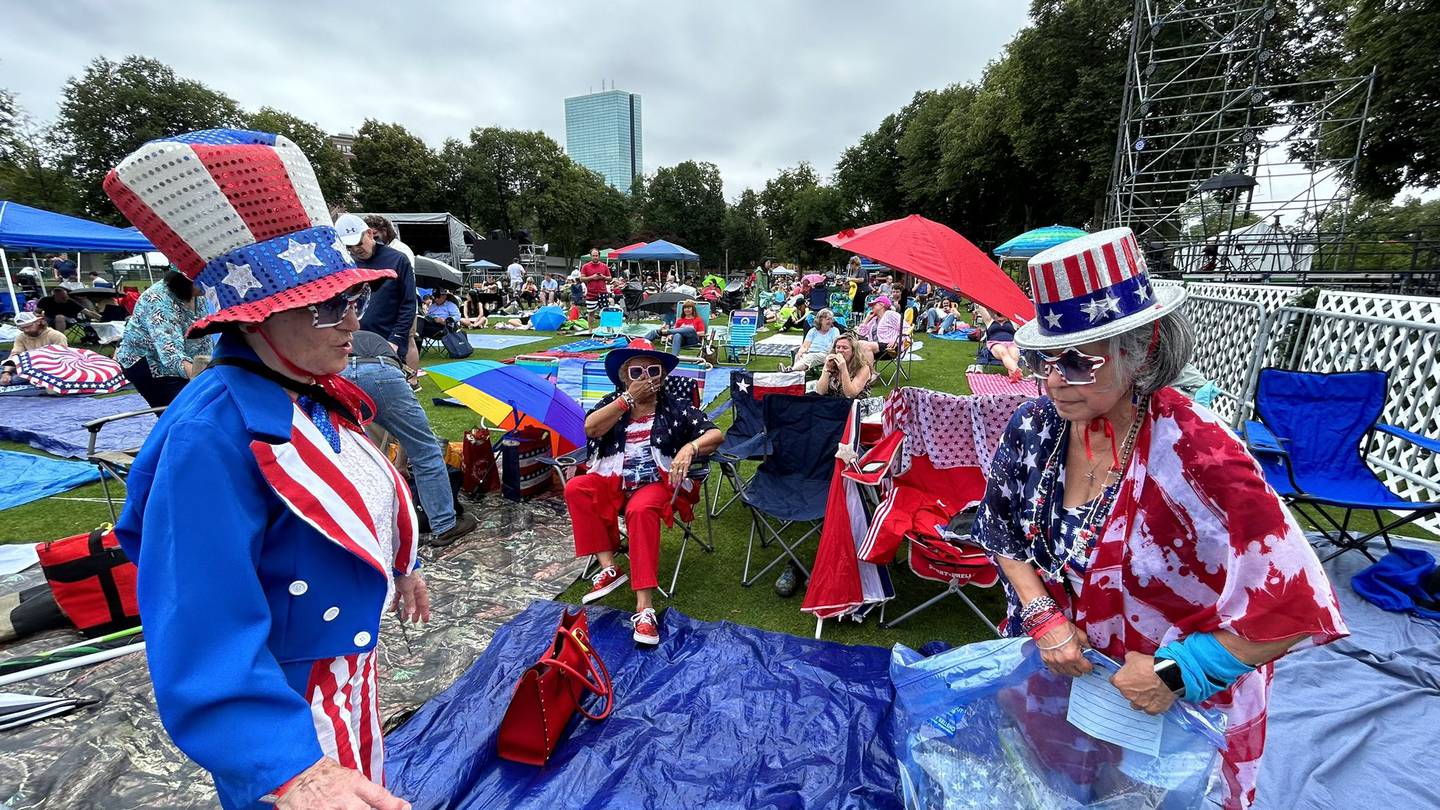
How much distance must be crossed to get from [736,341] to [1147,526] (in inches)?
416

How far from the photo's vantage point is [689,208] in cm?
5628

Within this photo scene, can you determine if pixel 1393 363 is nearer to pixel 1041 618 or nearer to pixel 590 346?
pixel 1041 618

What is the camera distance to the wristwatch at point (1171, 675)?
1.30 meters

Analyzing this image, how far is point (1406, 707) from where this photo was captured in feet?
8.65

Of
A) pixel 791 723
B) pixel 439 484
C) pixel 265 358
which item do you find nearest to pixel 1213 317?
pixel 791 723

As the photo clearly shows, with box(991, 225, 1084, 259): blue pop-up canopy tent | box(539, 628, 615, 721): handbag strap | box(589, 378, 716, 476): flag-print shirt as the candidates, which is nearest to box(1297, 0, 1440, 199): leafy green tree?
box(991, 225, 1084, 259): blue pop-up canopy tent

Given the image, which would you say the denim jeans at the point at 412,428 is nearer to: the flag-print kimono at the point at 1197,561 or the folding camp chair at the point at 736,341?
the flag-print kimono at the point at 1197,561

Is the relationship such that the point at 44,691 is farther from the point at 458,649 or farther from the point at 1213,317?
the point at 1213,317

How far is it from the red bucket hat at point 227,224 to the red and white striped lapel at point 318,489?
0.76 ft

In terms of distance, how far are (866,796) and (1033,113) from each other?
2834 centimetres

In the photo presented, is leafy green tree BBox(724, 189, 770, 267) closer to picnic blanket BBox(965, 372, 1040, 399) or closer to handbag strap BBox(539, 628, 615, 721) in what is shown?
picnic blanket BBox(965, 372, 1040, 399)

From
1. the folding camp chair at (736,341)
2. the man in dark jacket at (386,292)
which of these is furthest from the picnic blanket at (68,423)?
the folding camp chair at (736,341)

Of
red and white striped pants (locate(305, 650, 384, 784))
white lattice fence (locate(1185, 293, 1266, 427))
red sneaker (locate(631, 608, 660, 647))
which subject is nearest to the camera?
red and white striped pants (locate(305, 650, 384, 784))

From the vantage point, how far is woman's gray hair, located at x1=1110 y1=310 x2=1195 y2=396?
4.55ft
